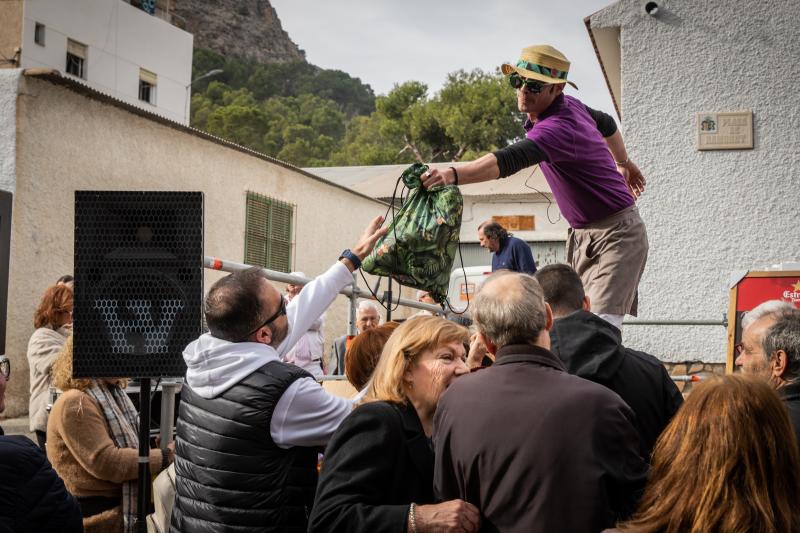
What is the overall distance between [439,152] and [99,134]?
121ft

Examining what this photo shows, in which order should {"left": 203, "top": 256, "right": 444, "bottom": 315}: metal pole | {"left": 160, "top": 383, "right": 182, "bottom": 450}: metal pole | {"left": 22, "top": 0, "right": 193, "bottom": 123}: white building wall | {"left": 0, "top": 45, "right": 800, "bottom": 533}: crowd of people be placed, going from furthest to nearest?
{"left": 22, "top": 0, "right": 193, "bottom": 123}: white building wall → {"left": 203, "top": 256, "right": 444, "bottom": 315}: metal pole → {"left": 160, "top": 383, "right": 182, "bottom": 450}: metal pole → {"left": 0, "top": 45, "right": 800, "bottom": 533}: crowd of people

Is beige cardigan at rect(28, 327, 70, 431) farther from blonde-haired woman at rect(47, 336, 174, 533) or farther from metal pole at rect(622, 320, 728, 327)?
metal pole at rect(622, 320, 728, 327)

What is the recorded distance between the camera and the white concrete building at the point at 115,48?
28719 mm

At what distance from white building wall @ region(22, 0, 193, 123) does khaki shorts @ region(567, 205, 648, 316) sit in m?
26.0

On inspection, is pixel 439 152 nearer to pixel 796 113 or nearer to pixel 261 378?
pixel 796 113

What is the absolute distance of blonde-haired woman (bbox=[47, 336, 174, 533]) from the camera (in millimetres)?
4449

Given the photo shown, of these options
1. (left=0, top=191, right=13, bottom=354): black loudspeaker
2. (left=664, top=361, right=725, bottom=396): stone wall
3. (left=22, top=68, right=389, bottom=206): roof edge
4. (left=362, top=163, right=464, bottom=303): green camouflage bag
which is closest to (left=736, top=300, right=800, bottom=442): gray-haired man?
(left=362, top=163, right=464, bottom=303): green camouflage bag

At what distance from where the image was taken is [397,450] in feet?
9.33

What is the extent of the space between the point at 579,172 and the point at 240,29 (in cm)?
11285

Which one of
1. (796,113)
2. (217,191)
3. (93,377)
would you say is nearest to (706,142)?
(796,113)

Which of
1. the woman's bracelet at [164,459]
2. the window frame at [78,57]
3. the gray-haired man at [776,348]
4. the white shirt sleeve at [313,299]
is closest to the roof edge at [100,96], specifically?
the woman's bracelet at [164,459]

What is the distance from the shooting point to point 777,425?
2.23m

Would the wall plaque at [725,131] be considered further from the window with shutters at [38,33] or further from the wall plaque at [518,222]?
the window with shutters at [38,33]

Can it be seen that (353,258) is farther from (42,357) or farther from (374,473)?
(42,357)
